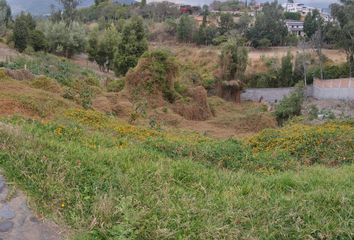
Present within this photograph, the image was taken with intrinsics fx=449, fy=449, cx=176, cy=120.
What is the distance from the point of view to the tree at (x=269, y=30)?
187 ft

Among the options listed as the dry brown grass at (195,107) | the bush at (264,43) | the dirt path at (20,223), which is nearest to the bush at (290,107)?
the dry brown grass at (195,107)

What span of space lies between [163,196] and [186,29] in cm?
5700

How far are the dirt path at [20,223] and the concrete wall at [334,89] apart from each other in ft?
102

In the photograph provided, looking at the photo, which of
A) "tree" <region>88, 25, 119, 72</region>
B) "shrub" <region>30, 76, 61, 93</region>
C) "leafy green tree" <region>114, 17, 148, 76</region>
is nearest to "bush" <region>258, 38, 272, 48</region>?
"tree" <region>88, 25, 119, 72</region>

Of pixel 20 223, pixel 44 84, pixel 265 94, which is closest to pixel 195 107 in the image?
pixel 44 84

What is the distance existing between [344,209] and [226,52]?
26632 millimetres

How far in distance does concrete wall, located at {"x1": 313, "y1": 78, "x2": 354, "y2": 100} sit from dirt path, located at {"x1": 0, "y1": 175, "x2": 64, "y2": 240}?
31143 millimetres

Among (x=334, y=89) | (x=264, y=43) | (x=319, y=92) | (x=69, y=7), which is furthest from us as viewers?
(x=69, y=7)

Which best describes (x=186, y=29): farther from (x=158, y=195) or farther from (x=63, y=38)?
(x=158, y=195)

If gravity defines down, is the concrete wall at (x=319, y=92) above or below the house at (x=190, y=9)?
below

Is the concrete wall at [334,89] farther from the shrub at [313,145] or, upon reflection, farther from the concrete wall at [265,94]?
the shrub at [313,145]

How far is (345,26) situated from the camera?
38.0m

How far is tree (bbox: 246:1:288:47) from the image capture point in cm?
5691

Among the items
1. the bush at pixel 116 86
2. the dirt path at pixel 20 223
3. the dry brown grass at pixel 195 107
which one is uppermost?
the dirt path at pixel 20 223
